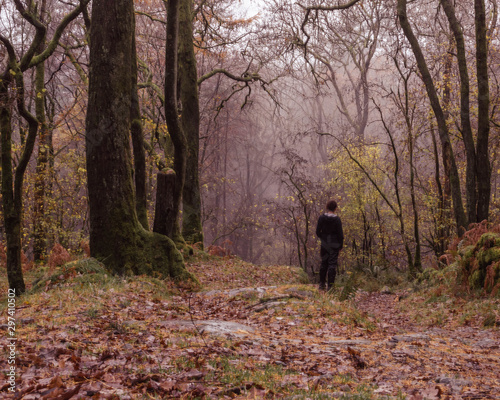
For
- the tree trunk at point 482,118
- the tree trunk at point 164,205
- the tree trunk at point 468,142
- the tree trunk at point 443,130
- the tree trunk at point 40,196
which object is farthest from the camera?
the tree trunk at point 40,196

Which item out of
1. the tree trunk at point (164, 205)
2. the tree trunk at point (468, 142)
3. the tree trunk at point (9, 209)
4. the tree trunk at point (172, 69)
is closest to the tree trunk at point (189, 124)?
the tree trunk at point (172, 69)

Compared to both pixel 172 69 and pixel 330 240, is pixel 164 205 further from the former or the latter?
pixel 330 240

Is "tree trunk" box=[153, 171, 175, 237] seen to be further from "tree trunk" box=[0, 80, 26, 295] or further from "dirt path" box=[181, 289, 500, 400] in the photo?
"tree trunk" box=[0, 80, 26, 295]

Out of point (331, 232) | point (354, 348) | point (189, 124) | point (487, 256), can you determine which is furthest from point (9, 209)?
point (189, 124)

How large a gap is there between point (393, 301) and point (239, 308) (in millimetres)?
5271

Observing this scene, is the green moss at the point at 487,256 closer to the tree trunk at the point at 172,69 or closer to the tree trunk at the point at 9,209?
the tree trunk at the point at 172,69

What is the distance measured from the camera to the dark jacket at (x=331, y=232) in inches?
380

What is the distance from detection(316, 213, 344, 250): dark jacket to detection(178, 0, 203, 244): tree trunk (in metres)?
6.05

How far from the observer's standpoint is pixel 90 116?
7.71 metres

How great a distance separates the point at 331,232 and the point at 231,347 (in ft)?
19.0

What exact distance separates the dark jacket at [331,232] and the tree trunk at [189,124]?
238 inches

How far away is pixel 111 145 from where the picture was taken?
7.65 metres

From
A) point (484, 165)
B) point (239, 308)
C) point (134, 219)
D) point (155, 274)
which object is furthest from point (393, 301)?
point (134, 219)

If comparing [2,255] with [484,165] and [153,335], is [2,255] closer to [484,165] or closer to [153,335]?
[153,335]
